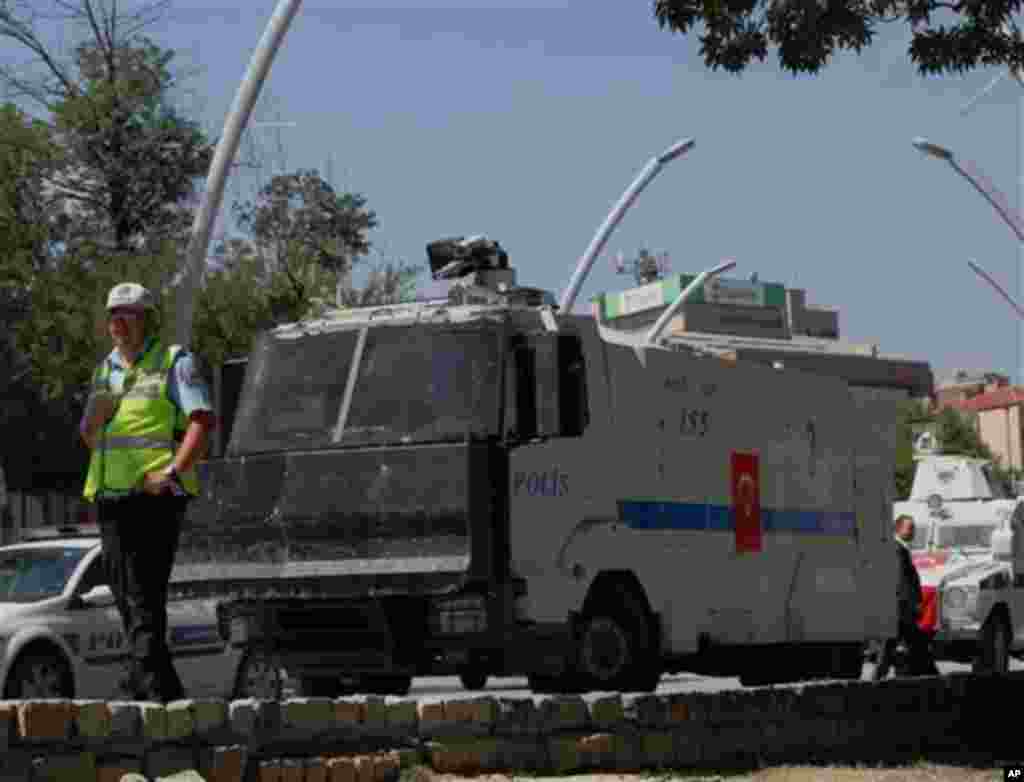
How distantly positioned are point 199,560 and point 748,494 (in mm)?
4935

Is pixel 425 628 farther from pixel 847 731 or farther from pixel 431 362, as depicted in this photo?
pixel 847 731

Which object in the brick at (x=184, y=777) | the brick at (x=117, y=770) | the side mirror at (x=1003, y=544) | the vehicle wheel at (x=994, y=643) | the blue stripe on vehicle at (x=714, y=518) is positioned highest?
the blue stripe on vehicle at (x=714, y=518)

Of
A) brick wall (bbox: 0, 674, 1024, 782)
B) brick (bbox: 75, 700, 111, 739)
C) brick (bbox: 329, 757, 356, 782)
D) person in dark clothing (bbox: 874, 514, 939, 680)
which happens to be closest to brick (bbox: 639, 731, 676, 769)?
brick wall (bbox: 0, 674, 1024, 782)

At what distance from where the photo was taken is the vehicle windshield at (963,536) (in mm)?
27719

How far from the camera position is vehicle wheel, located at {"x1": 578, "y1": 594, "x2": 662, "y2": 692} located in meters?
14.4

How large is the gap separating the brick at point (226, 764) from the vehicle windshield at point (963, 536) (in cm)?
2024

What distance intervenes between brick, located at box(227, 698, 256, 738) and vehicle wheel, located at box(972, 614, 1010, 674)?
54.6 ft

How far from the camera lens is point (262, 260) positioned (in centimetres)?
3478

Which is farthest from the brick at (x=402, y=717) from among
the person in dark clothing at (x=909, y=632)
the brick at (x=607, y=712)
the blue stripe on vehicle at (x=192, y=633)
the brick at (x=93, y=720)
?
the person in dark clothing at (x=909, y=632)

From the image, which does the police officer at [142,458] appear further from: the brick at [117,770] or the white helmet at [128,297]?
the brick at [117,770]

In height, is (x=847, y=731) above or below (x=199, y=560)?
below

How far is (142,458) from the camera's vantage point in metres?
9.30

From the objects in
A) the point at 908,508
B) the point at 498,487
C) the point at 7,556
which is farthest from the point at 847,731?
the point at 908,508

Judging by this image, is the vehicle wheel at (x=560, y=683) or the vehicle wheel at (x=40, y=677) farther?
the vehicle wheel at (x=40, y=677)
